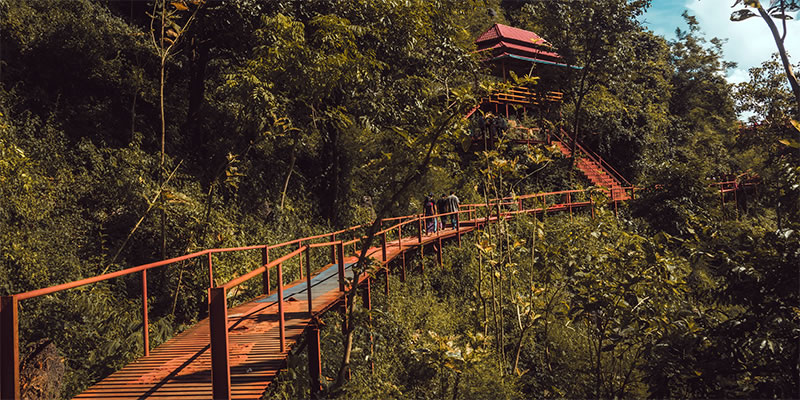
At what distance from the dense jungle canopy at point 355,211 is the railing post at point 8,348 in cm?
228

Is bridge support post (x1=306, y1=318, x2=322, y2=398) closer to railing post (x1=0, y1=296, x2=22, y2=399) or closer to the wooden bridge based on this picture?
the wooden bridge

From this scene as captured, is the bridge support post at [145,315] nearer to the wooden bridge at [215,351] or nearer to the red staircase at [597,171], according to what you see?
the wooden bridge at [215,351]

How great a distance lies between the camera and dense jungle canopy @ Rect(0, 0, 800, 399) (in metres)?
4.47

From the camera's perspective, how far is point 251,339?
5.15 meters

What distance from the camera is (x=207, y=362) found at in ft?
14.7

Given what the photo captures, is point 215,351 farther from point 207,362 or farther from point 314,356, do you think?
point 314,356

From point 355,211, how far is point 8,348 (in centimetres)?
1444

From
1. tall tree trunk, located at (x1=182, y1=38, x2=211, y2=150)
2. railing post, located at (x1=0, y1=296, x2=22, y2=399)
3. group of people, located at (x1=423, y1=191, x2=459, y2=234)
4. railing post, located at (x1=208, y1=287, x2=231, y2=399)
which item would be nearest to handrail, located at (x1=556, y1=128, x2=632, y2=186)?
group of people, located at (x1=423, y1=191, x2=459, y2=234)

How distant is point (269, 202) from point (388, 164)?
10682 millimetres

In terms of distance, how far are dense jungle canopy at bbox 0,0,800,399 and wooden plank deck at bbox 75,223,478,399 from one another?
0.39 meters

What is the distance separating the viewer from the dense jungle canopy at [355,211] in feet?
14.7

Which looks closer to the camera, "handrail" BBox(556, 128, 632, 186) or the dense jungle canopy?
the dense jungle canopy

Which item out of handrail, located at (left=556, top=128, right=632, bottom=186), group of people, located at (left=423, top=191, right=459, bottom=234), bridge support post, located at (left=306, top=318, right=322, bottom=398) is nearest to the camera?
bridge support post, located at (left=306, top=318, right=322, bottom=398)

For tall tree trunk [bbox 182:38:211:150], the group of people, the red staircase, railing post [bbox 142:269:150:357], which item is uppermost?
tall tree trunk [bbox 182:38:211:150]
